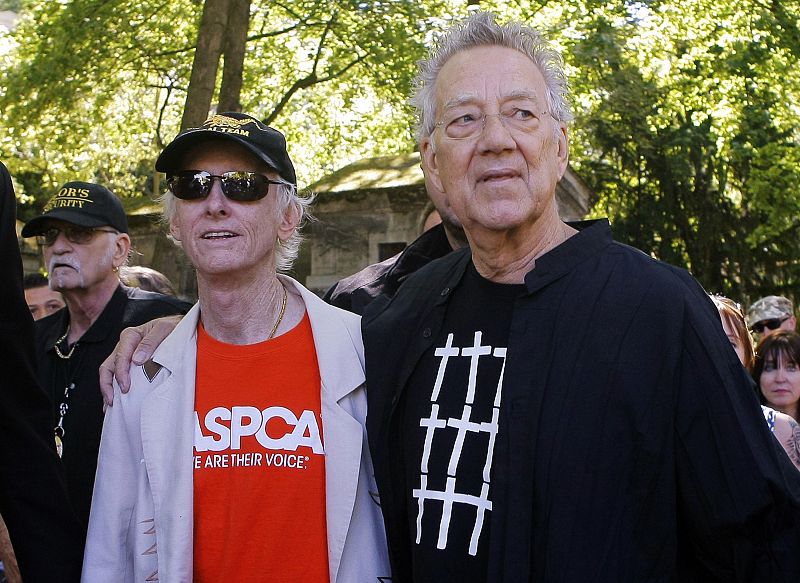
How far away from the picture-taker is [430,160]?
9.04 ft

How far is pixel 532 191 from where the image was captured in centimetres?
243

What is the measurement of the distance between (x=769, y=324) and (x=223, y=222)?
20.9 ft

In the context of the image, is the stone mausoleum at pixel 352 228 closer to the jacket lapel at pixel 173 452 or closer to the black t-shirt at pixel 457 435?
the jacket lapel at pixel 173 452

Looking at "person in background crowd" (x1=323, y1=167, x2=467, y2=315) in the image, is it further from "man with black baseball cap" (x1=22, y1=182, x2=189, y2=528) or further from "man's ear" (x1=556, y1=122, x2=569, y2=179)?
"man's ear" (x1=556, y1=122, x2=569, y2=179)

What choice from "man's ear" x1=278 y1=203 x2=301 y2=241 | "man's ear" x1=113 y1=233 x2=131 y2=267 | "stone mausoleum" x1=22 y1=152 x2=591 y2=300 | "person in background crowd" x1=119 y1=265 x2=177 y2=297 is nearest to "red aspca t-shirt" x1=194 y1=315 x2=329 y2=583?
"man's ear" x1=278 y1=203 x2=301 y2=241

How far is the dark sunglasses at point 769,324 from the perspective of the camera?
25.7ft

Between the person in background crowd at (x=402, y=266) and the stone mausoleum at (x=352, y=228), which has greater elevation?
the stone mausoleum at (x=352, y=228)

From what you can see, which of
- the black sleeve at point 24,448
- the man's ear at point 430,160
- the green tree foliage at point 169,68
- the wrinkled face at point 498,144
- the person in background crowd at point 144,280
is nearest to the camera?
the black sleeve at point 24,448

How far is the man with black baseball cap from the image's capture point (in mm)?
3900

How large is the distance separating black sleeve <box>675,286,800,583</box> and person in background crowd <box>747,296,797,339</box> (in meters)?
6.12

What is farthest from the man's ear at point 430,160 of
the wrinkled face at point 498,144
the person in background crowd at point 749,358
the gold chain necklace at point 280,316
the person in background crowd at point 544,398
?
the person in background crowd at point 749,358

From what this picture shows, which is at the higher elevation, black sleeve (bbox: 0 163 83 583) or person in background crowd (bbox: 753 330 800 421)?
person in background crowd (bbox: 753 330 800 421)

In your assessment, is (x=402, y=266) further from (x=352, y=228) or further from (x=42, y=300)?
(x=352, y=228)

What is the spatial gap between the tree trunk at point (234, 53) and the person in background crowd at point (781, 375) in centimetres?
693
